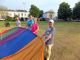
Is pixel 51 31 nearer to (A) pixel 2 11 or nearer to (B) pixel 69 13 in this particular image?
(B) pixel 69 13

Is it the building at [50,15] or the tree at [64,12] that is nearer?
the building at [50,15]

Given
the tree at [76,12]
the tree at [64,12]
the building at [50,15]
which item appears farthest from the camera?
the tree at [64,12]

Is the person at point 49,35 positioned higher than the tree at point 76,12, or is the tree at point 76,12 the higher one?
the person at point 49,35

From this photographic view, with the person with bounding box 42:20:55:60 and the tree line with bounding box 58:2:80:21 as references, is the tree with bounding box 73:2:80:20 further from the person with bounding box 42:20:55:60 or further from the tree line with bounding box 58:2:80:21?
the person with bounding box 42:20:55:60

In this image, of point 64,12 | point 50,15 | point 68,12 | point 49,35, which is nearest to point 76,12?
point 68,12

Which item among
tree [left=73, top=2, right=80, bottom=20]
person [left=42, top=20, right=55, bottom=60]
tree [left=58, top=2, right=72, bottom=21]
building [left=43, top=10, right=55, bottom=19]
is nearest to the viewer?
person [left=42, top=20, right=55, bottom=60]

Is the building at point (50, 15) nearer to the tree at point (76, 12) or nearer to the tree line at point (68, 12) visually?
the tree line at point (68, 12)

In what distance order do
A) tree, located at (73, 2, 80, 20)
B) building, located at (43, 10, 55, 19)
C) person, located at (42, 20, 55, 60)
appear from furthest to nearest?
tree, located at (73, 2, 80, 20)
building, located at (43, 10, 55, 19)
person, located at (42, 20, 55, 60)

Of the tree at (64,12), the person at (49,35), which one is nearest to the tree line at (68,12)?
the tree at (64,12)

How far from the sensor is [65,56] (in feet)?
35.6

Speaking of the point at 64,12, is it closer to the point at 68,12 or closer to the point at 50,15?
the point at 68,12

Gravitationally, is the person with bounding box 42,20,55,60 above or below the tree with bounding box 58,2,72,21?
above

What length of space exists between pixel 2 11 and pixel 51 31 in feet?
317

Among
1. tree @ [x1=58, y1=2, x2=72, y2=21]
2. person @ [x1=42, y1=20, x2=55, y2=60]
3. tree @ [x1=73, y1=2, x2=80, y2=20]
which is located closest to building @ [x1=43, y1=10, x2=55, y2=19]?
tree @ [x1=58, y1=2, x2=72, y2=21]
